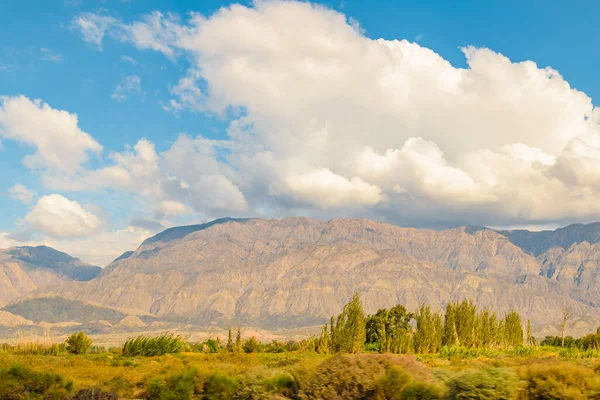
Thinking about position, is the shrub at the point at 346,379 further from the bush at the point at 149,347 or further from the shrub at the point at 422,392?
the bush at the point at 149,347

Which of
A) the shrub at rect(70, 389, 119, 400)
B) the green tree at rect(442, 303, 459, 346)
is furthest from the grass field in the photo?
the green tree at rect(442, 303, 459, 346)

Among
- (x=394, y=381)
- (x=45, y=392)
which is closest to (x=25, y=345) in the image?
(x=45, y=392)

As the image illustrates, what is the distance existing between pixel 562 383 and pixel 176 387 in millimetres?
13709

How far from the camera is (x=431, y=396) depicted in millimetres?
17750

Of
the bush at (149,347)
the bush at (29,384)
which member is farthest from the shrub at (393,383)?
the bush at (149,347)

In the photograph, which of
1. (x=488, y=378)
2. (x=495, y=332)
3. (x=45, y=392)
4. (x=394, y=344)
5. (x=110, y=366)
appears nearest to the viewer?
(x=488, y=378)

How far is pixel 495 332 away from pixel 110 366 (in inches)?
2255

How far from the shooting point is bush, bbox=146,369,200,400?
22.0m

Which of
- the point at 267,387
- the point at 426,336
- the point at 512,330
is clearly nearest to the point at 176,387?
the point at 267,387

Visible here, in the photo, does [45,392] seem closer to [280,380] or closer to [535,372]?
[280,380]

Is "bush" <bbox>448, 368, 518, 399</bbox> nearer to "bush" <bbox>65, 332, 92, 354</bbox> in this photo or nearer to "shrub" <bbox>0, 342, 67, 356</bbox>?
"shrub" <bbox>0, 342, 67, 356</bbox>

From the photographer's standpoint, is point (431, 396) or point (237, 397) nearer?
point (431, 396)

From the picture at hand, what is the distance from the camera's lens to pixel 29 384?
22.8 m

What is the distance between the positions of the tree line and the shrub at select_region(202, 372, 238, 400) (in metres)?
22.5
